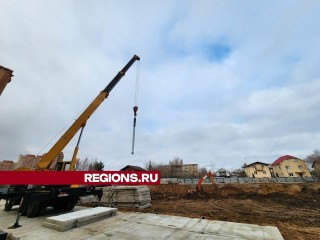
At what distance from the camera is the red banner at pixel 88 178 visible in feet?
26.4

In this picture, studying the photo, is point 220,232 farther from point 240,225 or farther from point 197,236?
point 240,225

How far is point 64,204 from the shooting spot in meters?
8.88

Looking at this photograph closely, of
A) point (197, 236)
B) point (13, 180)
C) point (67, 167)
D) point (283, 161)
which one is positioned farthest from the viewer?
point (283, 161)

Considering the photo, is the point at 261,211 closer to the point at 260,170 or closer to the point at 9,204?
the point at 9,204

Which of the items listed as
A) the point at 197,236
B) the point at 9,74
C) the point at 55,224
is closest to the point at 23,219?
the point at 55,224

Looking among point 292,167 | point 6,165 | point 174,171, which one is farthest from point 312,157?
point 6,165

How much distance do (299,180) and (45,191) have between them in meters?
42.7

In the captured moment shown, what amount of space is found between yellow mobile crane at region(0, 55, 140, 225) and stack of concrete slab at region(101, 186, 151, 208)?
2047 millimetres

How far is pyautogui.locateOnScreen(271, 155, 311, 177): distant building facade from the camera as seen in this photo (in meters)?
56.9

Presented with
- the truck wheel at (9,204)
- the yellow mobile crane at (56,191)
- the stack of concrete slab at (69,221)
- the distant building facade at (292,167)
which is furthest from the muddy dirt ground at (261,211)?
the distant building facade at (292,167)

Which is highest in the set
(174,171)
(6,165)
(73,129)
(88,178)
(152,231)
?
(174,171)

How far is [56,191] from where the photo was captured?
7477 millimetres

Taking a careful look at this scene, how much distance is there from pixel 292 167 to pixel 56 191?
7010 cm

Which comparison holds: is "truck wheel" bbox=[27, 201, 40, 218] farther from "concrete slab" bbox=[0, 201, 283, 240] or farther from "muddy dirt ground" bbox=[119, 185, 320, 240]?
"muddy dirt ground" bbox=[119, 185, 320, 240]
